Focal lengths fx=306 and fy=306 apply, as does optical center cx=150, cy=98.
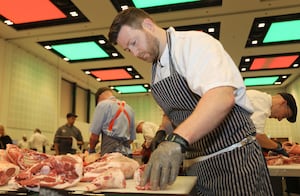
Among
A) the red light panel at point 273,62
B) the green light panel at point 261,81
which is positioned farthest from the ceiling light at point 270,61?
the green light panel at point 261,81

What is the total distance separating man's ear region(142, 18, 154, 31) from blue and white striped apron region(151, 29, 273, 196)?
13 cm

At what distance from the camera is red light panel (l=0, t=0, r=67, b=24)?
5804mm

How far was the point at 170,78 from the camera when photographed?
1.59m

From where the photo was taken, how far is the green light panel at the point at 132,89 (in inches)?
510

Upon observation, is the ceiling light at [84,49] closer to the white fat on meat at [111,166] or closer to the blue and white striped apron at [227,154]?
the white fat on meat at [111,166]

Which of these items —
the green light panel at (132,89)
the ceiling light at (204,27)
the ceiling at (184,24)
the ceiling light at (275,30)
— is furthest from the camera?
the green light panel at (132,89)

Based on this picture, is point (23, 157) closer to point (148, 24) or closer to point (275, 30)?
point (148, 24)

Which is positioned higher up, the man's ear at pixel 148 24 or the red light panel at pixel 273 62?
the red light panel at pixel 273 62

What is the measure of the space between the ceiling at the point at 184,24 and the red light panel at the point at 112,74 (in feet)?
2.37

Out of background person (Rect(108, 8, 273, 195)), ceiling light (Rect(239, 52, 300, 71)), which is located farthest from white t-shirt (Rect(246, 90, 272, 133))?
ceiling light (Rect(239, 52, 300, 71))

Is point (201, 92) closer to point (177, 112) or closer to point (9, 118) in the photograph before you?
point (177, 112)

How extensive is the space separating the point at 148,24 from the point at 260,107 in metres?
1.80

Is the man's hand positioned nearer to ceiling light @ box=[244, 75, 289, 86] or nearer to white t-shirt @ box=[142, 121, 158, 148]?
white t-shirt @ box=[142, 121, 158, 148]

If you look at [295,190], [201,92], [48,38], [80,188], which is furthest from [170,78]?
[48,38]
